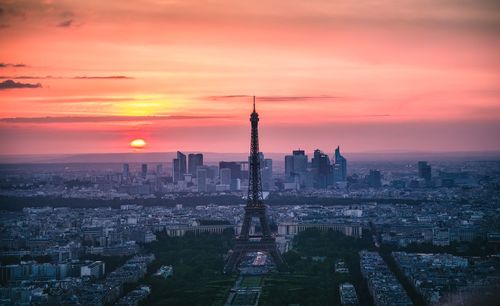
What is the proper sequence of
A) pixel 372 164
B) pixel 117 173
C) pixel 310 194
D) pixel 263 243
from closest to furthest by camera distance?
pixel 263 243
pixel 310 194
pixel 117 173
pixel 372 164

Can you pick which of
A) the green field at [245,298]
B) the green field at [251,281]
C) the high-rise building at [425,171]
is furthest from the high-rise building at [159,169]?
the green field at [245,298]

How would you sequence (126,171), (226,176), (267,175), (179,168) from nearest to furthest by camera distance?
(267,175)
(226,176)
(179,168)
(126,171)

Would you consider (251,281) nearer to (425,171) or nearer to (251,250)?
(251,250)

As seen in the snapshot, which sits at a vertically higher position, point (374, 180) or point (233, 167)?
point (233, 167)

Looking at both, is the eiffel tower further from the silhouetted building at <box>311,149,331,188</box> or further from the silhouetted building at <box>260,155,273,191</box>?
the silhouetted building at <box>311,149,331,188</box>

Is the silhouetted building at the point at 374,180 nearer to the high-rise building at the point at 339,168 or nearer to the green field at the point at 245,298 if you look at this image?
the high-rise building at the point at 339,168

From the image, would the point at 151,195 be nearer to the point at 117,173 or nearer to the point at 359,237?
the point at 117,173

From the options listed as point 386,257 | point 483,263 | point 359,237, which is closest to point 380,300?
point 483,263

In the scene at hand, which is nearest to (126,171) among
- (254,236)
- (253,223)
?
(253,223)
